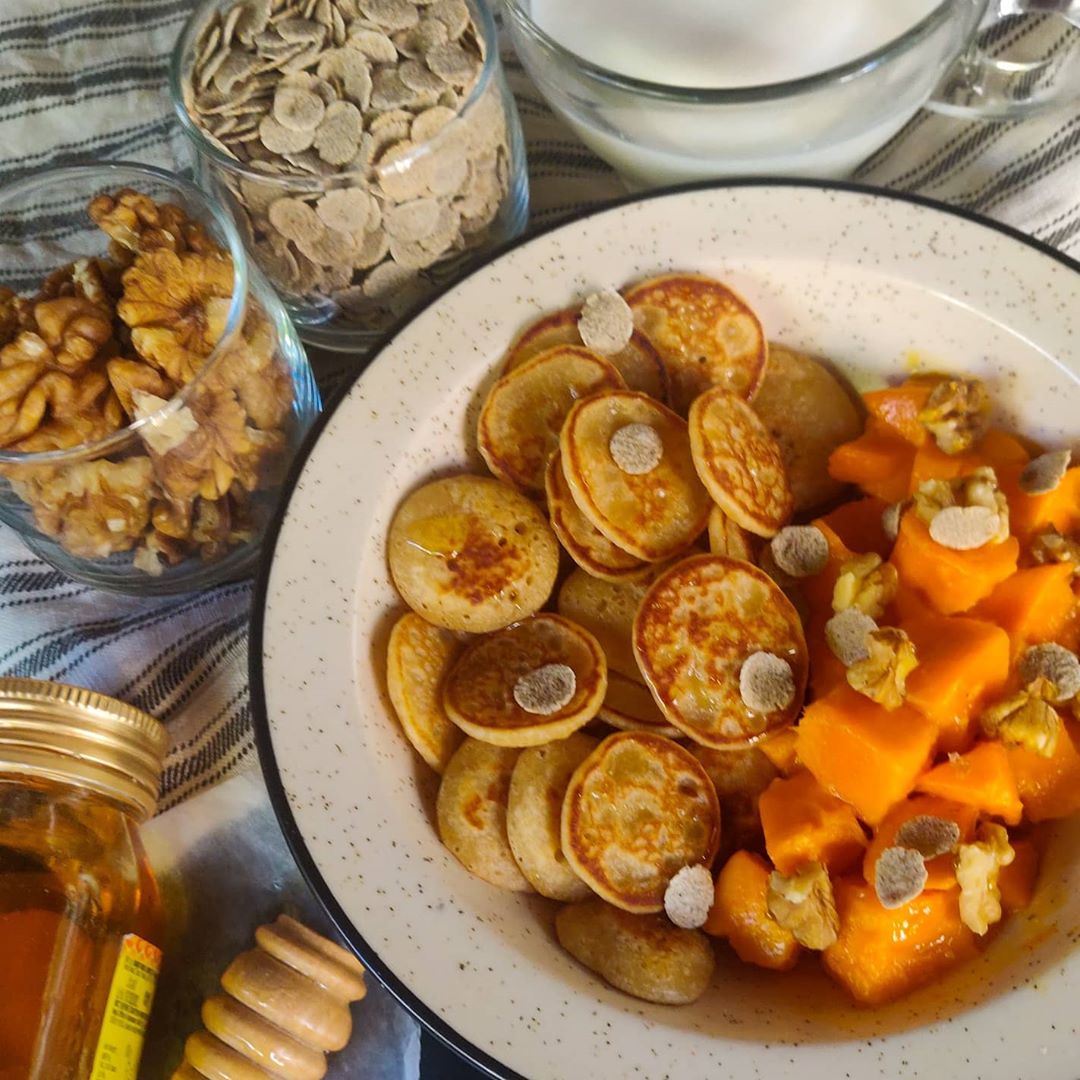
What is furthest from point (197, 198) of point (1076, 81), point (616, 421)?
point (1076, 81)

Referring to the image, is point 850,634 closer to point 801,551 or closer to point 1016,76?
point 801,551

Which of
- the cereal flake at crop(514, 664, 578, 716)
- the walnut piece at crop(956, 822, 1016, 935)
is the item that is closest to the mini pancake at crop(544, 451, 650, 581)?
the cereal flake at crop(514, 664, 578, 716)

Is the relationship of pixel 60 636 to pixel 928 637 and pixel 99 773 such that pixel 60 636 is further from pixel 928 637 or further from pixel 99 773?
pixel 928 637

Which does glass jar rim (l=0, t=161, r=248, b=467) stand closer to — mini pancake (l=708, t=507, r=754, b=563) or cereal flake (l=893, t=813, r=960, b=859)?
mini pancake (l=708, t=507, r=754, b=563)

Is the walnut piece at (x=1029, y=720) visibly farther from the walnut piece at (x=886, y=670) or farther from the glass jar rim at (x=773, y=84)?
the glass jar rim at (x=773, y=84)

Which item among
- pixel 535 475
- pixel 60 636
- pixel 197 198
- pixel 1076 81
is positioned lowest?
pixel 60 636

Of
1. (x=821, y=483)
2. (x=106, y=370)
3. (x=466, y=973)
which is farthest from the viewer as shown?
(x=821, y=483)
